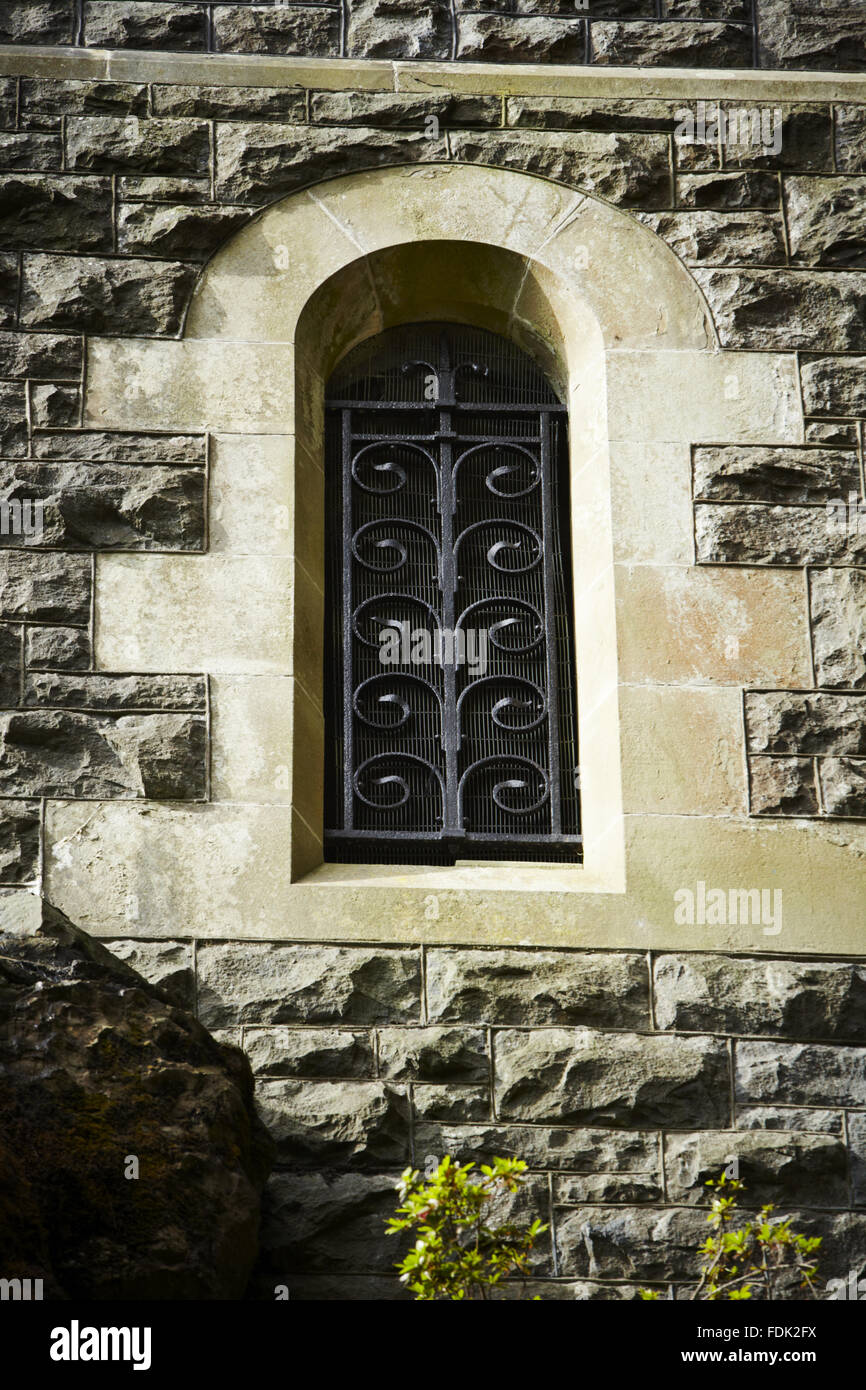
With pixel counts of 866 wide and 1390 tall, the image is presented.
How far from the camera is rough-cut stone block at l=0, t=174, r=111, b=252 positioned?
6754mm

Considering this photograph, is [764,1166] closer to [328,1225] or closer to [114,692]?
[328,1225]

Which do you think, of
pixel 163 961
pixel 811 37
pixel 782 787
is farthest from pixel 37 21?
pixel 782 787

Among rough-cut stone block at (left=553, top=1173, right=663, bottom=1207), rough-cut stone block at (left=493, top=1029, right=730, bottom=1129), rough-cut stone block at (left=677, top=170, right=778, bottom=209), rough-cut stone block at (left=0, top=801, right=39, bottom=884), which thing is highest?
rough-cut stone block at (left=677, top=170, right=778, bottom=209)

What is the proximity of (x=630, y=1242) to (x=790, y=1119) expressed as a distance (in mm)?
630

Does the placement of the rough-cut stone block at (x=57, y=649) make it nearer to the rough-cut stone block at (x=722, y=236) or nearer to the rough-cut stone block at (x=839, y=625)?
the rough-cut stone block at (x=839, y=625)

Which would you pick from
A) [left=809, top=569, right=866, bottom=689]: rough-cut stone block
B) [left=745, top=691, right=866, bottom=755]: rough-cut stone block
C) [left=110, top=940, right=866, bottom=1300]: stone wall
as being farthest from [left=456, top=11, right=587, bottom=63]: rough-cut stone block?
[left=110, top=940, right=866, bottom=1300]: stone wall

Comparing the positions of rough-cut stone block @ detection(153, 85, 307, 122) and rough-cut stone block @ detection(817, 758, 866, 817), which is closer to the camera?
rough-cut stone block @ detection(817, 758, 866, 817)

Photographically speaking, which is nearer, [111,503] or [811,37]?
[111,503]

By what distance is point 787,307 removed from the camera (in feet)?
22.4

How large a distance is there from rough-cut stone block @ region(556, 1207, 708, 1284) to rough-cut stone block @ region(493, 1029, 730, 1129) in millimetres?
274

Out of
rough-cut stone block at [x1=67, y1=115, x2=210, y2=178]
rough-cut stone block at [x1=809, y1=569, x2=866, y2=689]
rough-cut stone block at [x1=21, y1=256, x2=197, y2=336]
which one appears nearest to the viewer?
rough-cut stone block at [x1=809, y1=569, x2=866, y2=689]

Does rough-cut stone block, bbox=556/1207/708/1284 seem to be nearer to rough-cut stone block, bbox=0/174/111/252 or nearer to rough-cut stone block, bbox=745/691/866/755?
rough-cut stone block, bbox=745/691/866/755

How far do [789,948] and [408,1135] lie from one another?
1.32 metres

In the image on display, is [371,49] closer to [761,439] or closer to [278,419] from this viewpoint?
[278,419]
